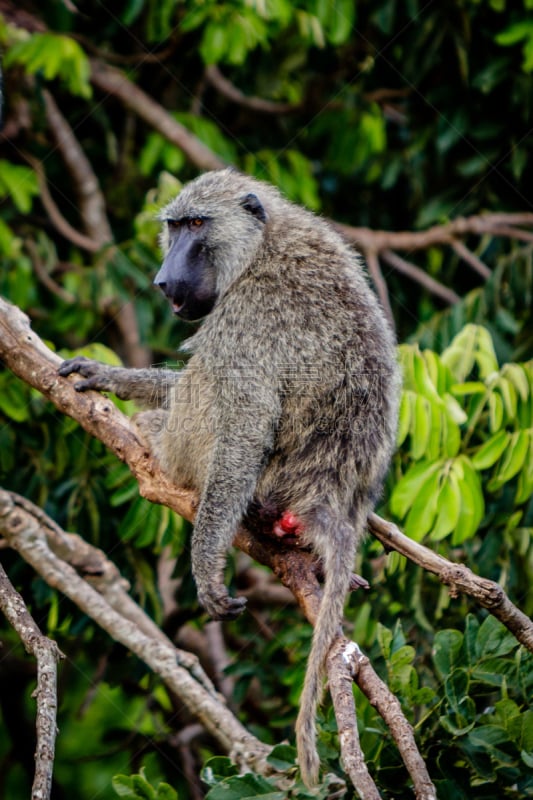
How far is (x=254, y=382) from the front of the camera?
14.8 ft

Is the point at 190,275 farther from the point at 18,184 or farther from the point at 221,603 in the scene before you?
the point at 18,184

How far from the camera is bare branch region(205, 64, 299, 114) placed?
8.80 m

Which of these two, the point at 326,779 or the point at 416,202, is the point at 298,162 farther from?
the point at 326,779

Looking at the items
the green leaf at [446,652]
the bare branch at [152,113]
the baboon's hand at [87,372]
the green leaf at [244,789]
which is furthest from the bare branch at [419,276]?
the green leaf at [244,789]

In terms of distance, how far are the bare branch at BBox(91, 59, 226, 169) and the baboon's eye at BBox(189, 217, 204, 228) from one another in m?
2.69

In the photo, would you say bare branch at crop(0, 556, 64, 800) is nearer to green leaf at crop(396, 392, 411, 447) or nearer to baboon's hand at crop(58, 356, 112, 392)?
baboon's hand at crop(58, 356, 112, 392)


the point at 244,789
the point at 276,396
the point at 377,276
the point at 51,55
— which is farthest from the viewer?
the point at 377,276

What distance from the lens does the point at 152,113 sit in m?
8.23

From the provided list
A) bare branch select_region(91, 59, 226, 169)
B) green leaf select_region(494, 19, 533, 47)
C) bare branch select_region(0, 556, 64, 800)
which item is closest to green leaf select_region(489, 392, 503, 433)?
bare branch select_region(0, 556, 64, 800)

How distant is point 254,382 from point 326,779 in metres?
1.65

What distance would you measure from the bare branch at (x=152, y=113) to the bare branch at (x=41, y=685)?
4.87 m

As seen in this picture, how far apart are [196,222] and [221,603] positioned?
1942 millimetres

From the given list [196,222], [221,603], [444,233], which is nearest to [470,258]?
[444,233]

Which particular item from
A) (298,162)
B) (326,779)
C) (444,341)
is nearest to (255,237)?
(444,341)
